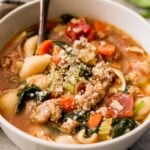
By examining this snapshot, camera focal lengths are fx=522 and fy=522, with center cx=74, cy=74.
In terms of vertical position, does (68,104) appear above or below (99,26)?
below

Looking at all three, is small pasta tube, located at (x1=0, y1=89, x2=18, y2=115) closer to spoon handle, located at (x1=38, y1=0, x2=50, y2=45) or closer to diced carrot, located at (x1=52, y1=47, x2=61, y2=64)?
diced carrot, located at (x1=52, y1=47, x2=61, y2=64)

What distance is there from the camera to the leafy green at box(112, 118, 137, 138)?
8.39 ft

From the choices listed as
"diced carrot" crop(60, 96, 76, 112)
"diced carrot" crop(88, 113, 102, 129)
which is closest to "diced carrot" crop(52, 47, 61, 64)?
"diced carrot" crop(60, 96, 76, 112)

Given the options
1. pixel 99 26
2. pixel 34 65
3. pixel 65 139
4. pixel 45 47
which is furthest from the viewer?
pixel 99 26

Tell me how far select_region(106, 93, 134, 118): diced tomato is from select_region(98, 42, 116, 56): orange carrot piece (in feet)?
1.01

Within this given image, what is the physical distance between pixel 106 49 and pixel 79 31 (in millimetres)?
213

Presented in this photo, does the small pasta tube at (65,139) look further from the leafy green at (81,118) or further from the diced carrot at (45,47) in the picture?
the diced carrot at (45,47)

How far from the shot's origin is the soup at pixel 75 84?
260 centimetres

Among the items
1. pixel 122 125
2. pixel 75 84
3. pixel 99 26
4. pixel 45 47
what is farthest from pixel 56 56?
pixel 122 125

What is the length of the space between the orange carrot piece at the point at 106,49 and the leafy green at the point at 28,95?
46 cm

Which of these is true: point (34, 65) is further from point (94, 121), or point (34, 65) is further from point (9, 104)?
point (94, 121)

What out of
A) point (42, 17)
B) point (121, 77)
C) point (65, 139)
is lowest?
point (65, 139)

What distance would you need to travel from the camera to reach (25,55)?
300 cm

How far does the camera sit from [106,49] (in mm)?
2969
